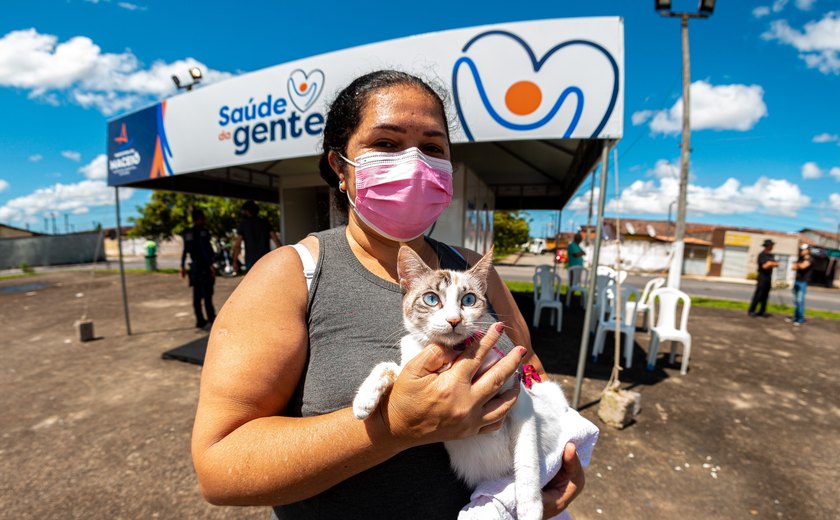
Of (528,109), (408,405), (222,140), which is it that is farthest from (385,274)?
(222,140)

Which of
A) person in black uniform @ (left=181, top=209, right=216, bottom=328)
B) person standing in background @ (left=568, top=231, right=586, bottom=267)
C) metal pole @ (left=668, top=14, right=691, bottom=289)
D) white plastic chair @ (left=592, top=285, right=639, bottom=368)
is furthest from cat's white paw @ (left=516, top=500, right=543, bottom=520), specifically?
metal pole @ (left=668, top=14, right=691, bottom=289)

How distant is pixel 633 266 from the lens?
32.6m

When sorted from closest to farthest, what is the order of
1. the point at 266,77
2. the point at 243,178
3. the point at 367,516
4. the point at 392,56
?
the point at 367,516 → the point at 392,56 → the point at 266,77 → the point at 243,178

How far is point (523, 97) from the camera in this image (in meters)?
3.62

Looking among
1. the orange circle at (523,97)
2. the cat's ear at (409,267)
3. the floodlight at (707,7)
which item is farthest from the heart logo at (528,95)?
the floodlight at (707,7)

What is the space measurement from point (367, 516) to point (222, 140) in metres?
5.87

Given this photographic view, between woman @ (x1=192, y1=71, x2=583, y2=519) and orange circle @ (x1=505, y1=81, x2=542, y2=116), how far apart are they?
8.45 ft

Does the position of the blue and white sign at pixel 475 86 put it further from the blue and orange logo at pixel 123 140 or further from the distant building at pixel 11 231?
the distant building at pixel 11 231

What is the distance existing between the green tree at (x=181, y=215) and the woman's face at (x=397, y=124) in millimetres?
21724

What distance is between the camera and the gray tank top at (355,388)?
105cm

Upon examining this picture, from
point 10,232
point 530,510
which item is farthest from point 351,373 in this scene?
point 10,232

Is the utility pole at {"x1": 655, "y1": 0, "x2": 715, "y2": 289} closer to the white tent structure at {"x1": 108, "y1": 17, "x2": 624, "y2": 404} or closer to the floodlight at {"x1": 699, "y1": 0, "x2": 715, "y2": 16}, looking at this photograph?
the floodlight at {"x1": 699, "y1": 0, "x2": 715, "y2": 16}

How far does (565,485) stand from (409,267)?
93 centimetres

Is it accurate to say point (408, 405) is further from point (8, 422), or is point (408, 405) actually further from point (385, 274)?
point (8, 422)
